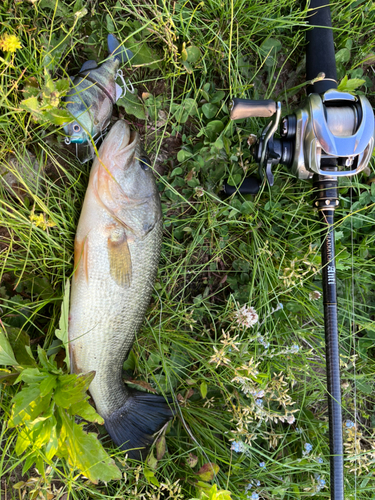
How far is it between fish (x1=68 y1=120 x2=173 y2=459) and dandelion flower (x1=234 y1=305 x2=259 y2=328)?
58 centimetres

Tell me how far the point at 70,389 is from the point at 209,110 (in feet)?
5.90

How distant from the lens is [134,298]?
198 centimetres

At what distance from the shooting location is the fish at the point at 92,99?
1.89 metres

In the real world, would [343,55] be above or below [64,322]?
above

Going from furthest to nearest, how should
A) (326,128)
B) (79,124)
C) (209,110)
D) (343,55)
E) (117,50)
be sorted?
1. (343,55)
2. (209,110)
3. (117,50)
4. (79,124)
5. (326,128)

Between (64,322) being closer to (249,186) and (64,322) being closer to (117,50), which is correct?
(249,186)

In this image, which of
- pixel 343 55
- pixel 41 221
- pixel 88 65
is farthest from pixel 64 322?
pixel 343 55

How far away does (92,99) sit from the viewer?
6.29 ft

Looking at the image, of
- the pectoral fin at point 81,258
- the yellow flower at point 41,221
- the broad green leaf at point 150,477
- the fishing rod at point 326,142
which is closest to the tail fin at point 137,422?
the broad green leaf at point 150,477

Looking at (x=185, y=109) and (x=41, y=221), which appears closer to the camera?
(x=41, y=221)

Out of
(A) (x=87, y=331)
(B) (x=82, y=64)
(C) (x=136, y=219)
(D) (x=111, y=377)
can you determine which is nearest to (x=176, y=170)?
(C) (x=136, y=219)

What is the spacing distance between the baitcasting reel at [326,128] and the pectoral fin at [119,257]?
2.85ft

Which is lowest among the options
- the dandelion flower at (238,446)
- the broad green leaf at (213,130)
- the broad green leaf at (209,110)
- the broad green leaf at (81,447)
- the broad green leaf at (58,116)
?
the dandelion flower at (238,446)

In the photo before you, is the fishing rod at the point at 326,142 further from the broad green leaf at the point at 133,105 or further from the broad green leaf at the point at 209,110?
the broad green leaf at the point at 133,105
